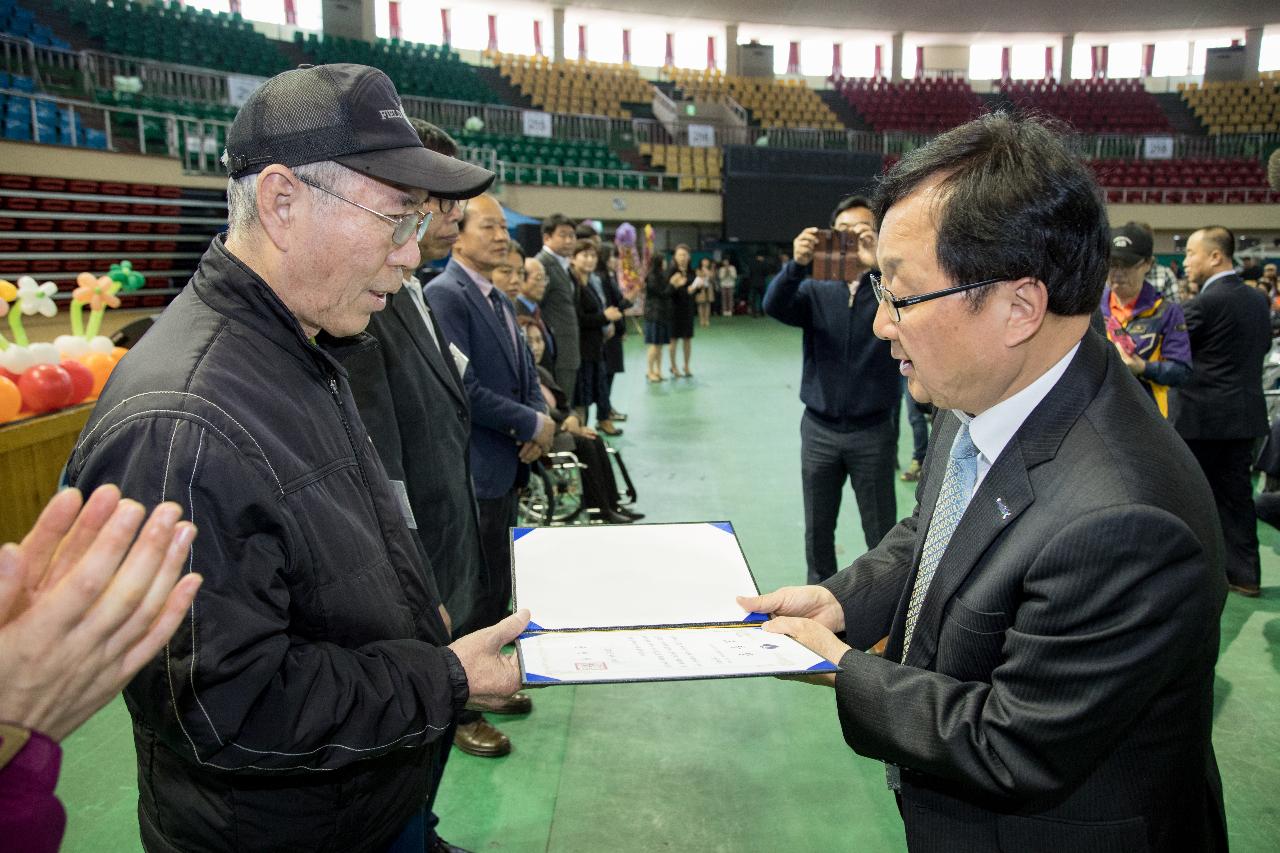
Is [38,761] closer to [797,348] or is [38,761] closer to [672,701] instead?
[672,701]

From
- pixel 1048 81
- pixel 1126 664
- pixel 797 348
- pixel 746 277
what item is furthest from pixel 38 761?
pixel 1048 81

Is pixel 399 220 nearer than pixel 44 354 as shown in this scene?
Yes

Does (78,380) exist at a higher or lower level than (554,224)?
lower

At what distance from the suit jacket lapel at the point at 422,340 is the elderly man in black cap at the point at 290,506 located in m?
0.76

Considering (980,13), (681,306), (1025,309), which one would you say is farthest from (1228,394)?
(980,13)

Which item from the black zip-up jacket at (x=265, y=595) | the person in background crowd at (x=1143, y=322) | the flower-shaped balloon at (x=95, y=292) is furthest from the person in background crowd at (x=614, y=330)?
the black zip-up jacket at (x=265, y=595)

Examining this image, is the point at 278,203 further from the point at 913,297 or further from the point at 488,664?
the point at 913,297

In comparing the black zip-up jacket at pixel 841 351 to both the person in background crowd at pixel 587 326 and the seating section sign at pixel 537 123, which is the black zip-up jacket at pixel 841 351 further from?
the seating section sign at pixel 537 123

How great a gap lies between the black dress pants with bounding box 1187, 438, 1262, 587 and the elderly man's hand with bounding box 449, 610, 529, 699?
403 cm

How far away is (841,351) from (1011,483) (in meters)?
2.33

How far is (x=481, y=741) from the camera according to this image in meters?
2.80

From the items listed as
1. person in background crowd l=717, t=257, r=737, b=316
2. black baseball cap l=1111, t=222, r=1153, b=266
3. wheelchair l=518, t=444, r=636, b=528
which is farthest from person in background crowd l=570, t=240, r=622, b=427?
person in background crowd l=717, t=257, r=737, b=316

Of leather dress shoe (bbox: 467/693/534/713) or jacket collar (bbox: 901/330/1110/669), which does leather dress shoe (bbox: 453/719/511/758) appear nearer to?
leather dress shoe (bbox: 467/693/534/713)

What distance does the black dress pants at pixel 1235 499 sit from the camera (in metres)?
4.08
